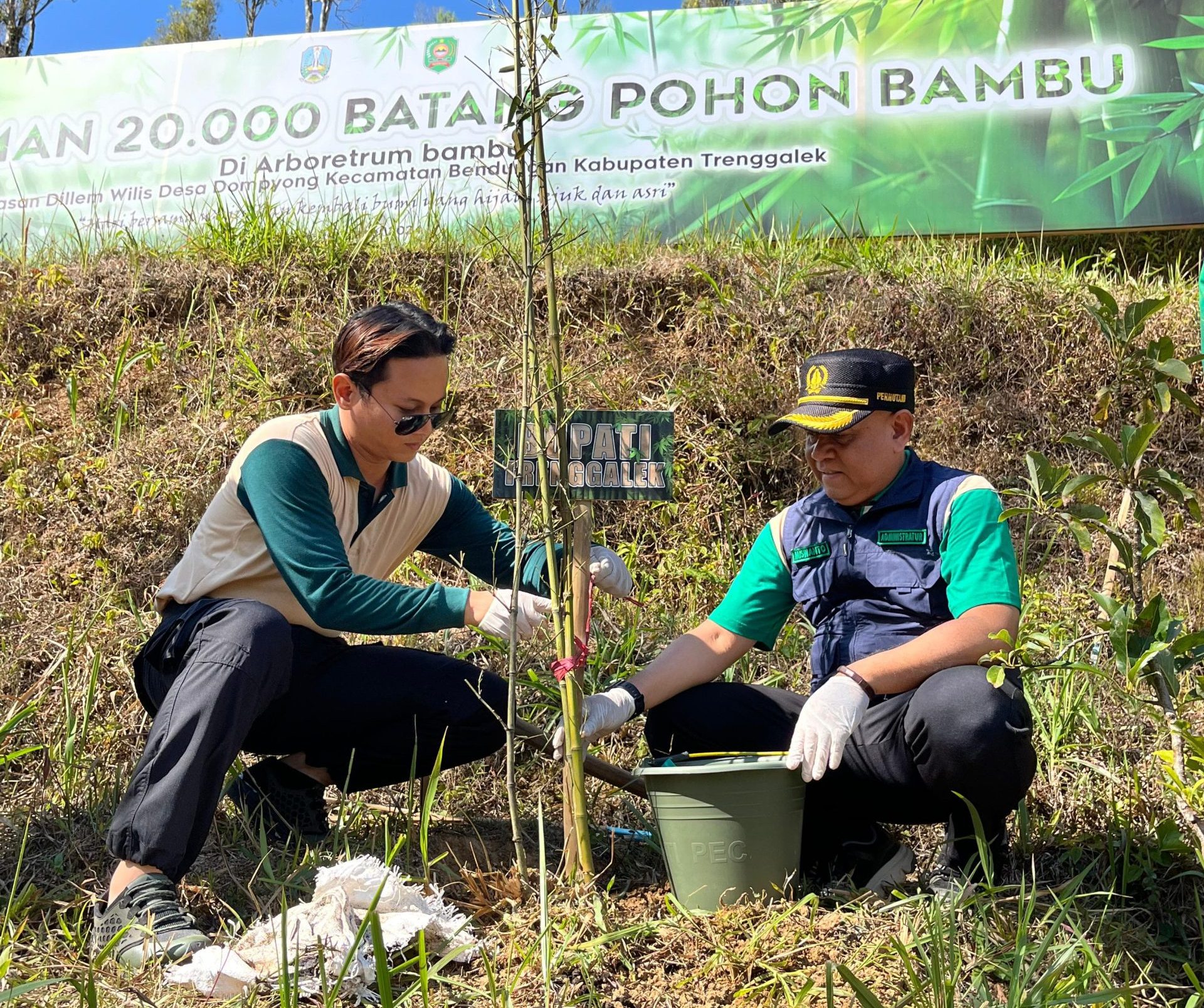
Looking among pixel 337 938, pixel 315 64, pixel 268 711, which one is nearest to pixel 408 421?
pixel 268 711

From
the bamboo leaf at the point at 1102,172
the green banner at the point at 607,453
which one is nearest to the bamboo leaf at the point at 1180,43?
the bamboo leaf at the point at 1102,172

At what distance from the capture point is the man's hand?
233cm

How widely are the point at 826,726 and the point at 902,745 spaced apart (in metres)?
0.23

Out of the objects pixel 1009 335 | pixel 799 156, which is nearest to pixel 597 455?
pixel 1009 335

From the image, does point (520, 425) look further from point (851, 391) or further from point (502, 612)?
point (851, 391)

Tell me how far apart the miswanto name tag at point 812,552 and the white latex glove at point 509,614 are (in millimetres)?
614

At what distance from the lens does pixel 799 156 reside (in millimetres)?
6289

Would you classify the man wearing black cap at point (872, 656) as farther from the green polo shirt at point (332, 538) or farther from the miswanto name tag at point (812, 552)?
the green polo shirt at point (332, 538)

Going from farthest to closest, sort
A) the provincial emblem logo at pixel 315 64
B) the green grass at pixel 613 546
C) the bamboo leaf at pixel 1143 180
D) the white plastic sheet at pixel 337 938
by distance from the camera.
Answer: the provincial emblem logo at pixel 315 64 → the bamboo leaf at pixel 1143 180 → the green grass at pixel 613 546 → the white plastic sheet at pixel 337 938

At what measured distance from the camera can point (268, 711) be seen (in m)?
2.61

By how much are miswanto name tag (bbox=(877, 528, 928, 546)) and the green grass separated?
464 millimetres

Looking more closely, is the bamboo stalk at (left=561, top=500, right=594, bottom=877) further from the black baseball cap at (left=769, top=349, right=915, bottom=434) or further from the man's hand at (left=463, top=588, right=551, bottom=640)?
the black baseball cap at (left=769, top=349, right=915, bottom=434)

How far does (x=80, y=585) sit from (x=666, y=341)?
99.4 inches

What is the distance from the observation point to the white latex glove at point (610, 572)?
2.54 m
